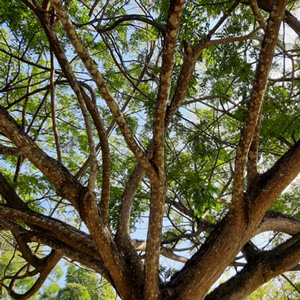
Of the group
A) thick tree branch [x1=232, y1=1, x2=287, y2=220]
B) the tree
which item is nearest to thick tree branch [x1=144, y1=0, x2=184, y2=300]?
the tree

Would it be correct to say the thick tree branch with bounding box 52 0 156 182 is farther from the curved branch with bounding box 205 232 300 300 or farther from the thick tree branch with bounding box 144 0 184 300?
the curved branch with bounding box 205 232 300 300

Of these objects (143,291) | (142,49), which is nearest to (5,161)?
(142,49)

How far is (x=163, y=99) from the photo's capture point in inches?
90.4

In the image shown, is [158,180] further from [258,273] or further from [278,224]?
[278,224]

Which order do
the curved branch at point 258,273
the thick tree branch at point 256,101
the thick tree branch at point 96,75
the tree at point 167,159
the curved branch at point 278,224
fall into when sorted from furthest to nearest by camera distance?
the curved branch at point 278,224
the curved branch at point 258,273
the tree at point 167,159
the thick tree branch at point 256,101
the thick tree branch at point 96,75

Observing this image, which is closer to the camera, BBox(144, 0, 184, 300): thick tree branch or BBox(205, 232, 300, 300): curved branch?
BBox(144, 0, 184, 300): thick tree branch

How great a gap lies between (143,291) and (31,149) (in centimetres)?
131

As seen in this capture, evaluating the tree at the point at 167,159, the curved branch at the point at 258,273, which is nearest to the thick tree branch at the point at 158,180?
the tree at the point at 167,159

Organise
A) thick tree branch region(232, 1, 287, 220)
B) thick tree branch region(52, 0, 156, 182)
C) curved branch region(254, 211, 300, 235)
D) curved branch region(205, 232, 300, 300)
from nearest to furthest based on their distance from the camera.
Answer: thick tree branch region(52, 0, 156, 182)
thick tree branch region(232, 1, 287, 220)
curved branch region(205, 232, 300, 300)
curved branch region(254, 211, 300, 235)

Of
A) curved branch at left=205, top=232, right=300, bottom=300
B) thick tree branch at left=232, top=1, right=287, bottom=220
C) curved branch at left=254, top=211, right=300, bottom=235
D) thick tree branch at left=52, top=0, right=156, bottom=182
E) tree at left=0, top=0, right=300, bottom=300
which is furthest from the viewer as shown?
curved branch at left=254, top=211, right=300, bottom=235

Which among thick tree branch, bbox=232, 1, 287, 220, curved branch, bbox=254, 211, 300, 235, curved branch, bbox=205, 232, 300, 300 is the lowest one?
curved branch, bbox=205, 232, 300, 300

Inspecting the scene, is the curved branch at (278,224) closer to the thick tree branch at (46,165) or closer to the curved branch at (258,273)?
the curved branch at (258,273)

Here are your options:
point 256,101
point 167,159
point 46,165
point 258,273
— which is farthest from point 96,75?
point 167,159

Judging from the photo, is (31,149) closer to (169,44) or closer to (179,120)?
(169,44)
